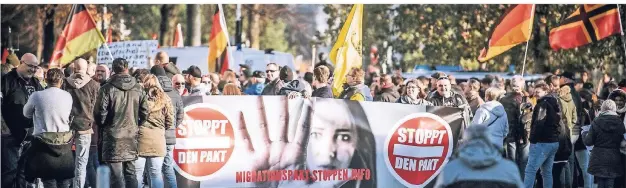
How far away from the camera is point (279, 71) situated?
59.6 ft

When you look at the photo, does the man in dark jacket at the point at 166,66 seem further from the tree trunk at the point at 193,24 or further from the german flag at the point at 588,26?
the tree trunk at the point at 193,24

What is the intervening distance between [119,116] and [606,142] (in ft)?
17.6

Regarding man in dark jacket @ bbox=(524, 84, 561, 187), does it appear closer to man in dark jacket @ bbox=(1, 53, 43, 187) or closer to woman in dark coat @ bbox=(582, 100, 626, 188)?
woman in dark coat @ bbox=(582, 100, 626, 188)

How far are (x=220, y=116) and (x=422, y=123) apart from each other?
6.82ft

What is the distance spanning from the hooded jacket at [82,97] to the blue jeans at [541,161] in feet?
16.0

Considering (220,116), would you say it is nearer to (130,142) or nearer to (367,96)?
(130,142)

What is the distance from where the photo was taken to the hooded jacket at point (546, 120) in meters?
15.3

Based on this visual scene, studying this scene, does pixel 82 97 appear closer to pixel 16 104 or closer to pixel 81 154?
pixel 81 154

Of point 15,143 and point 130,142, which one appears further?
point 15,143

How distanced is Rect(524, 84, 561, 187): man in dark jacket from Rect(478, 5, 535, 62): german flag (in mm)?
3919

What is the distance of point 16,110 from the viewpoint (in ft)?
47.1

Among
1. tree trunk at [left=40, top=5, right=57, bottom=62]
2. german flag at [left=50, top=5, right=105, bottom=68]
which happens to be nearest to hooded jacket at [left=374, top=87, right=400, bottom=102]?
german flag at [left=50, top=5, right=105, bottom=68]

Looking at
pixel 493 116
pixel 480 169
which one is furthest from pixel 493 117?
pixel 480 169

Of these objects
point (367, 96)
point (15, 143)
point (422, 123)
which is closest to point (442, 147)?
point (422, 123)
